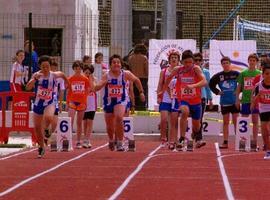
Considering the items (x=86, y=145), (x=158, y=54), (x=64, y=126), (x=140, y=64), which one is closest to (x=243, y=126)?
(x=86, y=145)

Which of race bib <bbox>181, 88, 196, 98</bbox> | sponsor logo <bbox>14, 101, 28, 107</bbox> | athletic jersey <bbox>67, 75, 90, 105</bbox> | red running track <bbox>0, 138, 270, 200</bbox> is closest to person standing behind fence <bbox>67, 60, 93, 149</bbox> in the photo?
athletic jersey <bbox>67, 75, 90, 105</bbox>

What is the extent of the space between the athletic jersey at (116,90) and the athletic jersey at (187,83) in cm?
110

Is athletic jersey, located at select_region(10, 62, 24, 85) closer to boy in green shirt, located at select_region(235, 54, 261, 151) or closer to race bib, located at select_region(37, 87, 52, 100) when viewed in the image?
race bib, located at select_region(37, 87, 52, 100)

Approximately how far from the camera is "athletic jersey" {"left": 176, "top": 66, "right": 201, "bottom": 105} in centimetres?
1959

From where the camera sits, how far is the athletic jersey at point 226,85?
70.5 feet

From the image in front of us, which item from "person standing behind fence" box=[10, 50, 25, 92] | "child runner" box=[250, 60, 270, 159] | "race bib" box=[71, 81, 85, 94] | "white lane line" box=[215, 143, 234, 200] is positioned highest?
"person standing behind fence" box=[10, 50, 25, 92]

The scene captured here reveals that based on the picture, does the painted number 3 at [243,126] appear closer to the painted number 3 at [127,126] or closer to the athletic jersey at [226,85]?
the athletic jersey at [226,85]

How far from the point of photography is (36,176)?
14445mm

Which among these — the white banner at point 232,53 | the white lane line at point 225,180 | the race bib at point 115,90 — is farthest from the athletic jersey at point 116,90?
the white banner at point 232,53

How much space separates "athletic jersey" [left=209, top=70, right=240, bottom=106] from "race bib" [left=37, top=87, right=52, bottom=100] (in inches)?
163

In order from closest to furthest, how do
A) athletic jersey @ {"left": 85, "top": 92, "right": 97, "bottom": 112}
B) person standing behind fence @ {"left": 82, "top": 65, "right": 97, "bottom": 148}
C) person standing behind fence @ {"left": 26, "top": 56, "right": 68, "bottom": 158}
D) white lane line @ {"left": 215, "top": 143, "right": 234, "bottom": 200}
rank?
white lane line @ {"left": 215, "top": 143, "right": 234, "bottom": 200}, person standing behind fence @ {"left": 26, "top": 56, "right": 68, "bottom": 158}, person standing behind fence @ {"left": 82, "top": 65, "right": 97, "bottom": 148}, athletic jersey @ {"left": 85, "top": 92, "right": 97, "bottom": 112}

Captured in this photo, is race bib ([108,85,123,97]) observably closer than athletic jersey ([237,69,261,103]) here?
Yes

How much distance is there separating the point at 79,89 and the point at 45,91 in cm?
296

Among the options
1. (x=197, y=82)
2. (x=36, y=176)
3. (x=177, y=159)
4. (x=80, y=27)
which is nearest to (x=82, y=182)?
(x=36, y=176)
